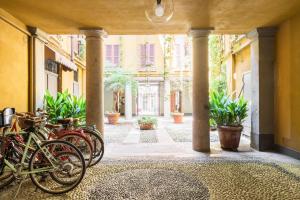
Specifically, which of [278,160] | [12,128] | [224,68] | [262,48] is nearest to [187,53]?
[224,68]

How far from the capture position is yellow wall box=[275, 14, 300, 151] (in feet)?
18.4

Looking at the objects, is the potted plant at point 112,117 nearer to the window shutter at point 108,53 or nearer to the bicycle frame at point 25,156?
the window shutter at point 108,53

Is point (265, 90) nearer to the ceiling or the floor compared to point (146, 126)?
nearer to the ceiling

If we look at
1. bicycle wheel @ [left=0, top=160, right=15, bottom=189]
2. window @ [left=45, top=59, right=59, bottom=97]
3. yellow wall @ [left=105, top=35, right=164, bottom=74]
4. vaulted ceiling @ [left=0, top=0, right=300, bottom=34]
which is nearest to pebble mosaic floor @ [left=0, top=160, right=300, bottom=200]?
bicycle wheel @ [left=0, top=160, right=15, bottom=189]

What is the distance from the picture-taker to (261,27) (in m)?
6.42

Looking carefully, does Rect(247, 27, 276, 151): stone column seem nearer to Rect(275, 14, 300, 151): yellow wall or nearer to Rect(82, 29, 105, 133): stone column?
Rect(275, 14, 300, 151): yellow wall

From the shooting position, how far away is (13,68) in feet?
18.4

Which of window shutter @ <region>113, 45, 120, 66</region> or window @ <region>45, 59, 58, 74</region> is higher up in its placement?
window shutter @ <region>113, 45, 120, 66</region>

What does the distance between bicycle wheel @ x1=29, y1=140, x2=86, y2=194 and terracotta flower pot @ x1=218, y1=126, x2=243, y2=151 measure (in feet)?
13.4

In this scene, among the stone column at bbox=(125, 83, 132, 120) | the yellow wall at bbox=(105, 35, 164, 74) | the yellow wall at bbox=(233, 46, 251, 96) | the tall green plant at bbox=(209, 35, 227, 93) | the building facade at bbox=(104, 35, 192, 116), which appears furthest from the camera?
the yellow wall at bbox=(105, 35, 164, 74)

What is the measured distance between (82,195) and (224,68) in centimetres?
931

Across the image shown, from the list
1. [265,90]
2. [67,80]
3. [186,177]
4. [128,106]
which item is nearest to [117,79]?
[128,106]

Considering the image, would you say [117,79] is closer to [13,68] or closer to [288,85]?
[13,68]

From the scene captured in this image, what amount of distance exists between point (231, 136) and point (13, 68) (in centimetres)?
552
